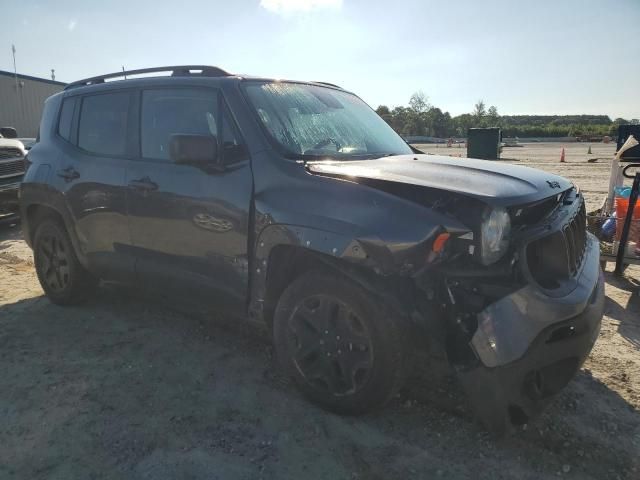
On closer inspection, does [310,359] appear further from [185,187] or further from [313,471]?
[185,187]

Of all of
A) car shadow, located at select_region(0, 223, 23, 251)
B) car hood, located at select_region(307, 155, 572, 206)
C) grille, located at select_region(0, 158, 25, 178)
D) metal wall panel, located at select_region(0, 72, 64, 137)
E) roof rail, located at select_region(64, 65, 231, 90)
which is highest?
metal wall panel, located at select_region(0, 72, 64, 137)

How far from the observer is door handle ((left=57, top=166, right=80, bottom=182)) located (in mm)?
4097

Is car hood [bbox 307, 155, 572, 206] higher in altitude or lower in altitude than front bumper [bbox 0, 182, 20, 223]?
higher

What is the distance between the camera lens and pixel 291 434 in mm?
2684

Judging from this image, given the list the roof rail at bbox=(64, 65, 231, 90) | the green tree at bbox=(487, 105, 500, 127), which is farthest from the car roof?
the green tree at bbox=(487, 105, 500, 127)

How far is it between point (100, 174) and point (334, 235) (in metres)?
2.31

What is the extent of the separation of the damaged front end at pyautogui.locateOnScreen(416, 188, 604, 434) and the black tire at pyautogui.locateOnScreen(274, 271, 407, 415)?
0.30 meters

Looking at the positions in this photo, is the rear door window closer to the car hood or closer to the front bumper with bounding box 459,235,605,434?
the car hood

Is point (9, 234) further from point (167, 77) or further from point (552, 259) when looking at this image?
point (552, 259)

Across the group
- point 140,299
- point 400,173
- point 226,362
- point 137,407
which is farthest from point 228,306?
point 140,299

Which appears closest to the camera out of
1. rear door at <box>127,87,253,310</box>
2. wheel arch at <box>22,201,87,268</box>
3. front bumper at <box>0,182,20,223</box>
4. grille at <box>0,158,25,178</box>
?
rear door at <box>127,87,253,310</box>

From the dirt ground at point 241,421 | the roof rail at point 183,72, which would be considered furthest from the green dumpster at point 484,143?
the roof rail at point 183,72

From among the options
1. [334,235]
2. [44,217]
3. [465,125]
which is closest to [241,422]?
[334,235]

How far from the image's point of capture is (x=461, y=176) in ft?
8.97
